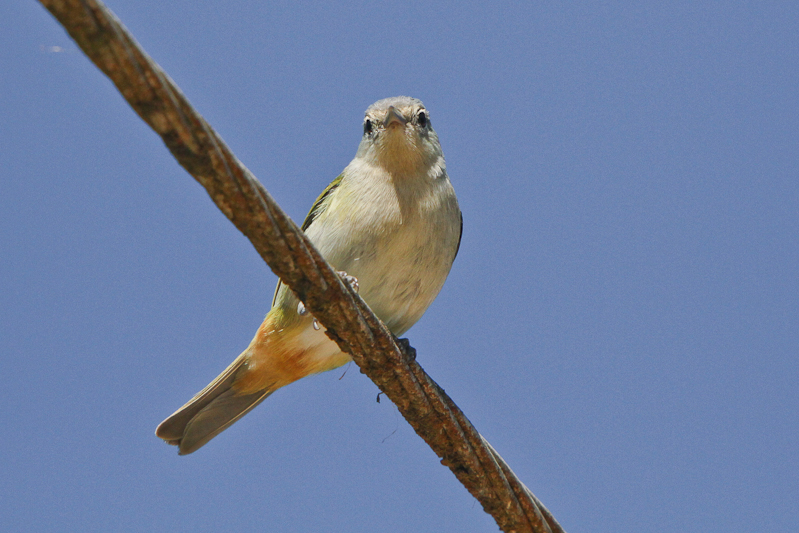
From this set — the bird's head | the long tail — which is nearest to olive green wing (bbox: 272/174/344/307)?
the bird's head

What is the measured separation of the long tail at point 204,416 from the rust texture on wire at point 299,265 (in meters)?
1.68

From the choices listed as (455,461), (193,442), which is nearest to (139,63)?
(455,461)

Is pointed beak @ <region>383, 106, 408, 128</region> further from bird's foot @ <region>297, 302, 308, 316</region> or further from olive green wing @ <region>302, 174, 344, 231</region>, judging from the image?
bird's foot @ <region>297, 302, 308, 316</region>

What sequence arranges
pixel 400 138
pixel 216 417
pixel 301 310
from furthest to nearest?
pixel 216 417 < pixel 400 138 < pixel 301 310

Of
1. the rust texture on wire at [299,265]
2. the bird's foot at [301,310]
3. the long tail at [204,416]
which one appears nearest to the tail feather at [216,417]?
the long tail at [204,416]

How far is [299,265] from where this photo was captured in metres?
2.80

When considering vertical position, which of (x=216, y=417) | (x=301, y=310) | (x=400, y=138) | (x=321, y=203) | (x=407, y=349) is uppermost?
(x=321, y=203)

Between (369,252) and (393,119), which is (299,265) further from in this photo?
(393,119)

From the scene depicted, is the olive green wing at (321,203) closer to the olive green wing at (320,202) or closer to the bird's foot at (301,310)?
the olive green wing at (320,202)

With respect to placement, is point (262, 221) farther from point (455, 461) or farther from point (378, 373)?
point (455, 461)

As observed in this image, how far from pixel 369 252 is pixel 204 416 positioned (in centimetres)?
183

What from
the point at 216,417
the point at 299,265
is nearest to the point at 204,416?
the point at 216,417

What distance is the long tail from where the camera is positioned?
5.21 meters

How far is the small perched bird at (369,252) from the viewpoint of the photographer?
15.1 feet
